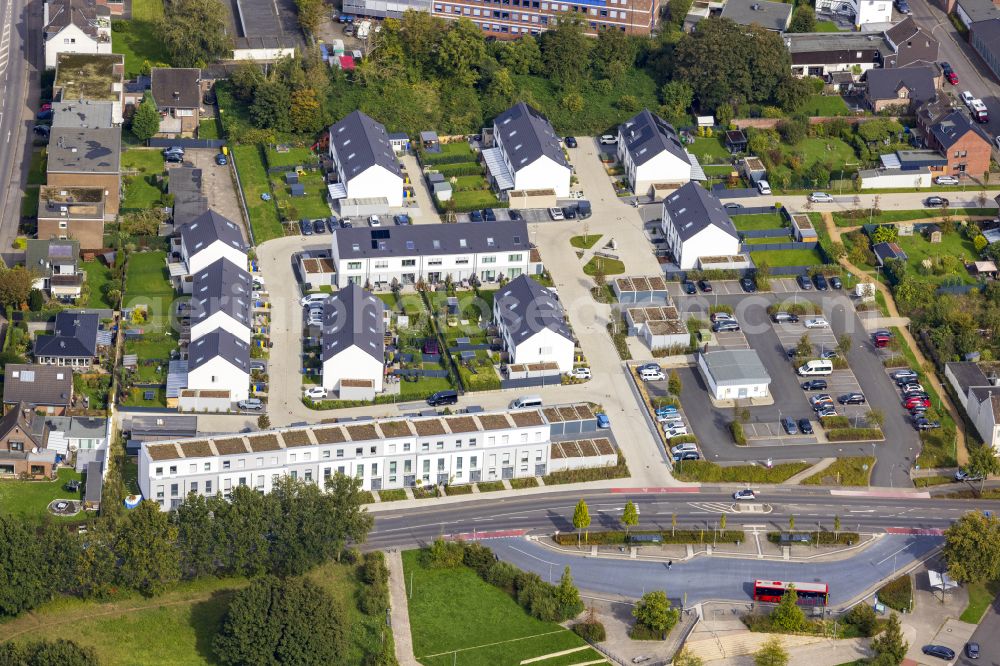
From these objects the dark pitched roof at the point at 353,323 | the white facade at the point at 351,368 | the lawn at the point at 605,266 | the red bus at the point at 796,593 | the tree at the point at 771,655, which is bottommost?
the tree at the point at 771,655

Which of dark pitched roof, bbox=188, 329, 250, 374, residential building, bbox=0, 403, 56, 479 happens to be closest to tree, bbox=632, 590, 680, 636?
dark pitched roof, bbox=188, 329, 250, 374

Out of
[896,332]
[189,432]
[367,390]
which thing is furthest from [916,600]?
[189,432]

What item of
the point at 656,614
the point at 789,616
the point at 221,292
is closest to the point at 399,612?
the point at 656,614

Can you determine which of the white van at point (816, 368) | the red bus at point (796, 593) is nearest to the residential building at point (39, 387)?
the red bus at point (796, 593)

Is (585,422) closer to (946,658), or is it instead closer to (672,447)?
(672,447)

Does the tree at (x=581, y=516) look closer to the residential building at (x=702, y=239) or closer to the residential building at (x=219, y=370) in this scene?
the residential building at (x=219, y=370)

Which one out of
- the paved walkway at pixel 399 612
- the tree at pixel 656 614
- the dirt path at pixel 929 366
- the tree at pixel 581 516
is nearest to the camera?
the paved walkway at pixel 399 612

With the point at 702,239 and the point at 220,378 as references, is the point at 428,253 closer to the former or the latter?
the point at 702,239
